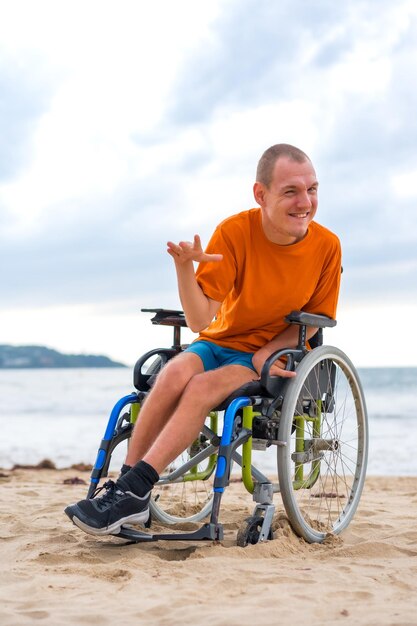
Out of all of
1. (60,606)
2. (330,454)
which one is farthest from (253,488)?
(60,606)

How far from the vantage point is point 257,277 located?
3.41 meters

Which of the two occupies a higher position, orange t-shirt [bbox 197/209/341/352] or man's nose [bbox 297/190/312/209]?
man's nose [bbox 297/190/312/209]

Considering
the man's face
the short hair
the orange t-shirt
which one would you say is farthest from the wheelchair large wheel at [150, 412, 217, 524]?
the short hair

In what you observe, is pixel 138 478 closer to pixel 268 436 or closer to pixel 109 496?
pixel 109 496

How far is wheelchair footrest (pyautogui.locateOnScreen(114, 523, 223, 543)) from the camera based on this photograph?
9.82 ft

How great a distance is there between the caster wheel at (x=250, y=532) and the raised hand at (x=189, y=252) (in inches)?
39.0

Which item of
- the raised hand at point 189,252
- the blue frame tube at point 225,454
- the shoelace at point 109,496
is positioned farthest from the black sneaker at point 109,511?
the raised hand at point 189,252

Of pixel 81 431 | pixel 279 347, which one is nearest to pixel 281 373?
pixel 279 347

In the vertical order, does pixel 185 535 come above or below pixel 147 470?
below

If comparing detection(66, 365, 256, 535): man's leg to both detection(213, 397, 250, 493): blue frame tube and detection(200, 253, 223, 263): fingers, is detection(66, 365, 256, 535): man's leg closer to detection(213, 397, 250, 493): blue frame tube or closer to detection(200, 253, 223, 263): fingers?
detection(213, 397, 250, 493): blue frame tube

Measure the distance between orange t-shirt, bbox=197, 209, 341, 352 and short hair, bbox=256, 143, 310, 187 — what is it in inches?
7.7

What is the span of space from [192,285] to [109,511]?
2.92ft

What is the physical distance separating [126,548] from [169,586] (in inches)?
26.5

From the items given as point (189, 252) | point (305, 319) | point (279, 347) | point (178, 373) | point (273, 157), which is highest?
point (273, 157)
